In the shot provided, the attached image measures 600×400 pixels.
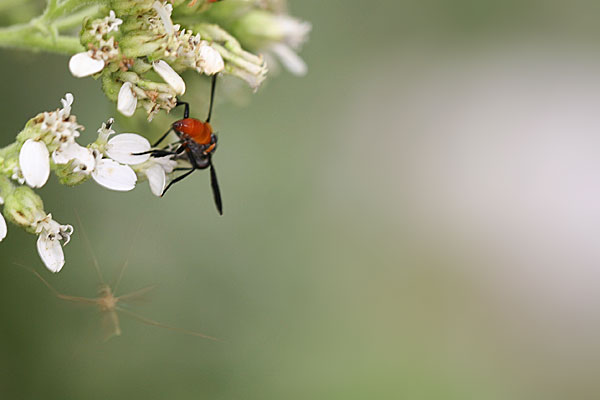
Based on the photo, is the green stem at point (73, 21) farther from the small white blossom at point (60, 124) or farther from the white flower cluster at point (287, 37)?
the white flower cluster at point (287, 37)

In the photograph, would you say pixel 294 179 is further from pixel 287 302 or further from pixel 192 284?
pixel 192 284

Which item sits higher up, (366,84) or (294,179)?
(366,84)

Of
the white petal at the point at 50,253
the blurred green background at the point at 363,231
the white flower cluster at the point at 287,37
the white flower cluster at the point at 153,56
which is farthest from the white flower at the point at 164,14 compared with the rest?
the white flower cluster at the point at 287,37

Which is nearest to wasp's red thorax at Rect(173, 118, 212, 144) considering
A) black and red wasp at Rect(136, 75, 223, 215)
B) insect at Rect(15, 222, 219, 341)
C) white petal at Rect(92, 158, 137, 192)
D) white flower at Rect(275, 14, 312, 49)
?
black and red wasp at Rect(136, 75, 223, 215)

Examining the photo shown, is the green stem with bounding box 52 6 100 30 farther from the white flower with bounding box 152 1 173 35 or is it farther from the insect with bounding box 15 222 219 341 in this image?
the insect with bounding box 15 222 219 341

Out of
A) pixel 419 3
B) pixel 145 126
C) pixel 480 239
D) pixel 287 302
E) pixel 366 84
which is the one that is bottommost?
pixel 287 302

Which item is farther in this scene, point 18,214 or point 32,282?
point 32,282

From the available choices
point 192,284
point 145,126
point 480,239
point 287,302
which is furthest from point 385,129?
point 145,126
